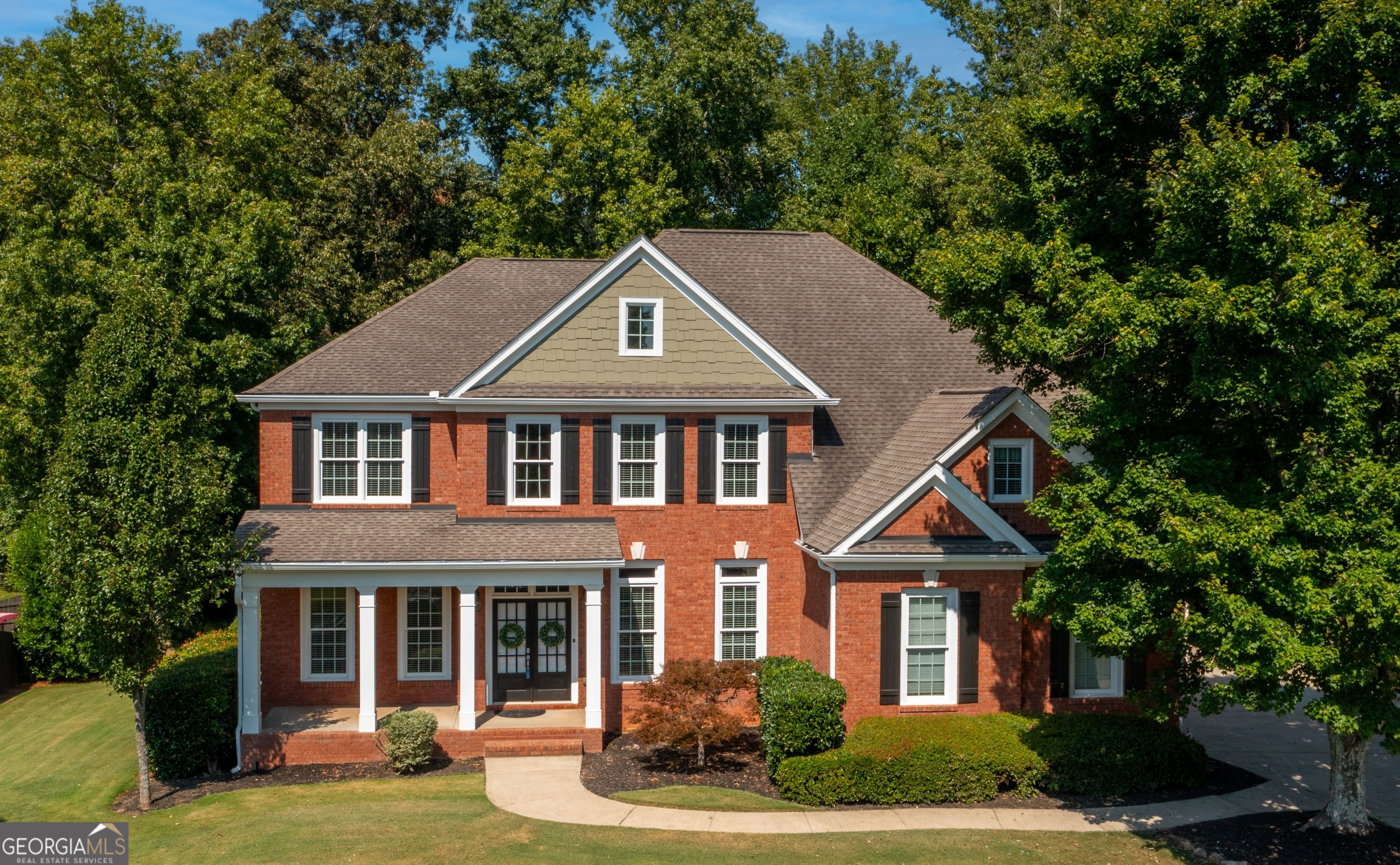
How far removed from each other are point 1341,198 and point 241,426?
2660cm

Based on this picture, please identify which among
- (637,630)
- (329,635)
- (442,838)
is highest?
(637,630)

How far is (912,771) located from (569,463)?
344 inches

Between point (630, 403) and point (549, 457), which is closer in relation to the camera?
point (630, 403)

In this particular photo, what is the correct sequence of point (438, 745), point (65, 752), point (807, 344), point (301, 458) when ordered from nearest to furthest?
point (438, 745) < point (65, 752) < point (301, 458) < point (807, 344)

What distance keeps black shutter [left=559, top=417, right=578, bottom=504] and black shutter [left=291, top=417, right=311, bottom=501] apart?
5.11 m

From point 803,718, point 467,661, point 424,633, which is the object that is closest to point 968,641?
point 803,718

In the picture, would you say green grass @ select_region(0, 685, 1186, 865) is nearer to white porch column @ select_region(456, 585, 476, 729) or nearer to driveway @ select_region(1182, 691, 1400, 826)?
white porch column @ select_region(456, 585, 476, 729)

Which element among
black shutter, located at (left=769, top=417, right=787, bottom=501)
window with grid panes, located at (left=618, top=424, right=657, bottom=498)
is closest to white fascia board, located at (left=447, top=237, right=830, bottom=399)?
black shutter, located at (left=769, top=417, right=787, bottom=501)

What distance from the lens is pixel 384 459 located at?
2061cm

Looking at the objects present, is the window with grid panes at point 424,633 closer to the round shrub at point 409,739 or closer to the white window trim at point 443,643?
the white window trim at point 443,643

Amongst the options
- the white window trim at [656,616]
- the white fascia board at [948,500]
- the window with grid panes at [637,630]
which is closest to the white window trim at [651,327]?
the white window trim at [656,616]

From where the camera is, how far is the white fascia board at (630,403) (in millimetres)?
19516

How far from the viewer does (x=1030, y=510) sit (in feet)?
48.8

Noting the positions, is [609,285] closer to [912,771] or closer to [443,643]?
[443,643]
